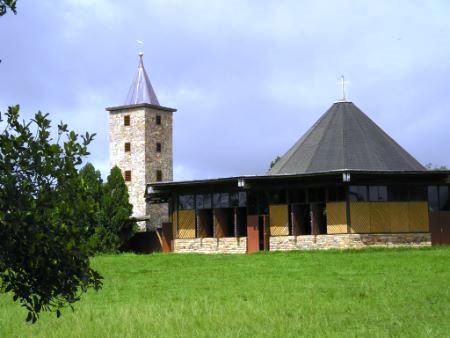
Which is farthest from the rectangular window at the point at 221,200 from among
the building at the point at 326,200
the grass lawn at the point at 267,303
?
the grass lawn at the point at 267,303

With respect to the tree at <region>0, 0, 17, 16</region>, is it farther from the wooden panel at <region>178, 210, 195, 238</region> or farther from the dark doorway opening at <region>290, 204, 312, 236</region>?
the wooden panel at <region>178, 210, 195, 238</region>

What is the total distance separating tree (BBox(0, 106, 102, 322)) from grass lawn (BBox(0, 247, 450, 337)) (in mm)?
4716

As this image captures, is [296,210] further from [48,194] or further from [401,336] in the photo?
[48,194]

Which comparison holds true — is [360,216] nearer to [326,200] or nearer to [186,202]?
[326,200]

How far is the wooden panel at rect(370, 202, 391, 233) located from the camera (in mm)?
33500

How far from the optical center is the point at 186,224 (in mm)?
38000

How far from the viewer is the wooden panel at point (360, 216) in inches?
1313

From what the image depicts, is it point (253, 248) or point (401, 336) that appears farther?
point (253, 248)

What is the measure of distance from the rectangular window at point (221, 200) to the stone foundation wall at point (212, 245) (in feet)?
5.05

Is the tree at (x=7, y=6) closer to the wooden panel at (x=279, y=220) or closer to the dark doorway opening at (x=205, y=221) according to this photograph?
the wooden panel at (x=279, y=220)

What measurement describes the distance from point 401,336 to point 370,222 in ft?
74.4

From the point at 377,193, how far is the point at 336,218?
2061mm

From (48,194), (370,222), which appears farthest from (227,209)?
(48,194)

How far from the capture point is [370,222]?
33469 mm
